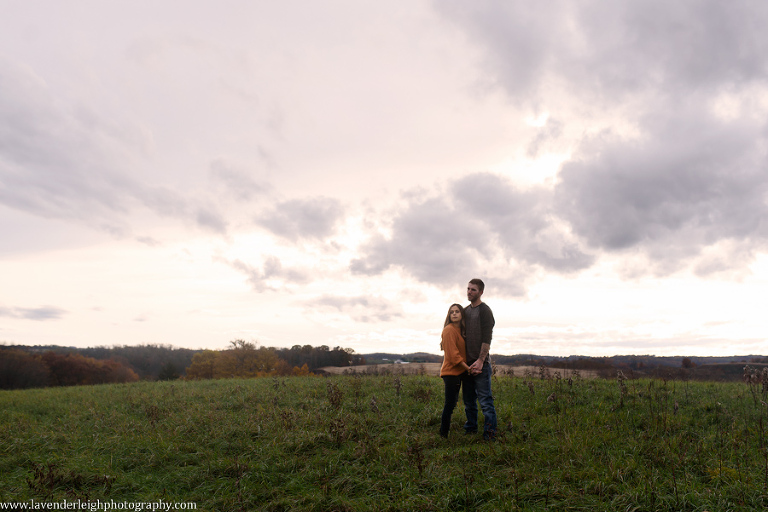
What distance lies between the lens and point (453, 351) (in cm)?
704

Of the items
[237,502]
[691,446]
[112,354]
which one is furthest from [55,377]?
[691,446]

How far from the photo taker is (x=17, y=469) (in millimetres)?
6730

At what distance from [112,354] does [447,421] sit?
13045cm

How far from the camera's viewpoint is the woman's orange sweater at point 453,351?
7035 mm

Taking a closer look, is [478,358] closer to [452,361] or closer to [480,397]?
[452,361]

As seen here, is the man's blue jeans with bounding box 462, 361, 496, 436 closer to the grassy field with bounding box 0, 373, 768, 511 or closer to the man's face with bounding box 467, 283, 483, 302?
the grassy field with bounding box 0, 373, 768, 511

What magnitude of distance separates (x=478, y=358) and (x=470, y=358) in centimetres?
19

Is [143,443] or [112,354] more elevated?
[143,443]

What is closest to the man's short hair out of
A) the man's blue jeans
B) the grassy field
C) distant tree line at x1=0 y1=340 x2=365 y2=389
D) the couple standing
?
the couple standing

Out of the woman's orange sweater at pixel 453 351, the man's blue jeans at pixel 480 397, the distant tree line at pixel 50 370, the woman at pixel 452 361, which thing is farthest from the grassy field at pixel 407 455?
the distant tree line at pixel 50 370

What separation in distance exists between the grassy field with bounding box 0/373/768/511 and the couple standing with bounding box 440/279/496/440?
0.40 m

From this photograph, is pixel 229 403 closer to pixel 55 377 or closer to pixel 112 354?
pixel 55 377

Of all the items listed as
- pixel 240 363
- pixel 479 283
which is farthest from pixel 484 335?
pixel 240 363

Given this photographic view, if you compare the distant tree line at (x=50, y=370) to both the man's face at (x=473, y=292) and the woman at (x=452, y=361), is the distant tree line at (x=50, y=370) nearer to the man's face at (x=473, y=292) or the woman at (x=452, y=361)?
the woman at (x=452, y=361)
